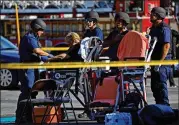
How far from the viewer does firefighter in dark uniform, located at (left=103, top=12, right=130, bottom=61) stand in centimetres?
1217

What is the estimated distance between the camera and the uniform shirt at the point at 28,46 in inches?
477

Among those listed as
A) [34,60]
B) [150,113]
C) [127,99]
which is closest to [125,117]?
[150,113]

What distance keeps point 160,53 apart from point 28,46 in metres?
2.23

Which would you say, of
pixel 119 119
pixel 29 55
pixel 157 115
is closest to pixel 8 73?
pixel 29 55

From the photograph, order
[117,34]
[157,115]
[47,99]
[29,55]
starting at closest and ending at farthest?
[157,115]
[47,99]
[29,55]
[117,34]

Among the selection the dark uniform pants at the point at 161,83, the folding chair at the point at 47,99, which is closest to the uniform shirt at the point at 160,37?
the dark uniform pants at the point at 161,83

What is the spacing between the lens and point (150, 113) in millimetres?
9875

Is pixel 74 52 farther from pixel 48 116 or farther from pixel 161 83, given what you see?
pixel 161 83

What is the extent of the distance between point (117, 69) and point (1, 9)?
16566 mm

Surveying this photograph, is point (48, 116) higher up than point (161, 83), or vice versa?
point (161, 83)

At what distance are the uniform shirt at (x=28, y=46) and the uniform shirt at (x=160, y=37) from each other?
1972mm

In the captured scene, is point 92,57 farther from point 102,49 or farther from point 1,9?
point 1,9

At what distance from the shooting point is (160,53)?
11.6m

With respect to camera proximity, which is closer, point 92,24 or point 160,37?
point 160,37
